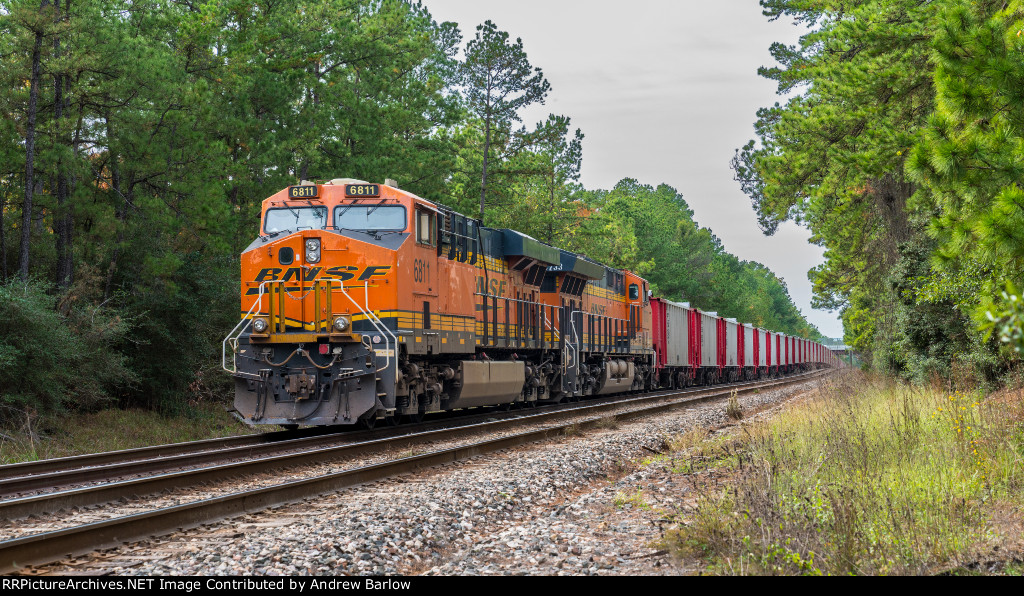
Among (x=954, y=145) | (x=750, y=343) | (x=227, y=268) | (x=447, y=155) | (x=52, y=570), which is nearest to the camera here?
(x=52, y=570)

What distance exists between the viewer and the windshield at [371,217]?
13.9 meters

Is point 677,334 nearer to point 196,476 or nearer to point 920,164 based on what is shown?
point 920,164

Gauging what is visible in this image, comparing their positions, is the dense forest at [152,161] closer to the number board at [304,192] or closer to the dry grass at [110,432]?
the dry grass at [110,432]

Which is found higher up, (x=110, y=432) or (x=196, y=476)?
(x=196, y=476)

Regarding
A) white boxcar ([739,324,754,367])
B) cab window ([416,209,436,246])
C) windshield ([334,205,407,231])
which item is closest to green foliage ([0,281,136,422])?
windshield ([334,205,407,231])

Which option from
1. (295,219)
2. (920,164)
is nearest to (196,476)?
(295,219)

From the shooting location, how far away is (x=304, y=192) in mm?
14234

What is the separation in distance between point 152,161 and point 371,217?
6877mm

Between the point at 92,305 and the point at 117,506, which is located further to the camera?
the point at 92,305

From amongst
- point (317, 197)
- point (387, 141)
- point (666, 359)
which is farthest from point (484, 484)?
point (666, 359)

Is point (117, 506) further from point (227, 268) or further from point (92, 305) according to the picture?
point (227, 268)

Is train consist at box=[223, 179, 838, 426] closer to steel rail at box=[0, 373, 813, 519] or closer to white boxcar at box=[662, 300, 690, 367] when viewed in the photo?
steel rail at box=[0, 373, 813, 519]
